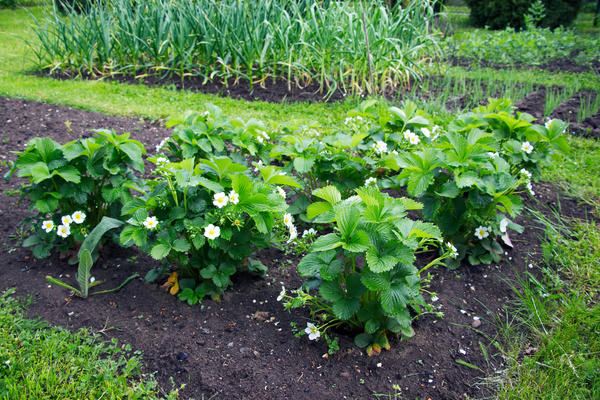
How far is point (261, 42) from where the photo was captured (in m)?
4.89

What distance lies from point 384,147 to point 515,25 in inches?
395

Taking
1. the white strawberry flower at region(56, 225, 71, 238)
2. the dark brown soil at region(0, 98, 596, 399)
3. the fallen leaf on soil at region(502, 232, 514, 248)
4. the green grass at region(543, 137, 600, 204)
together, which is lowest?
the dark brown soil at region(0, 98, 596, 399)

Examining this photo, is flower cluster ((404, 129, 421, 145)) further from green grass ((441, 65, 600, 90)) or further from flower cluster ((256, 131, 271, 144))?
green grass ((441, 65, 600, 90))

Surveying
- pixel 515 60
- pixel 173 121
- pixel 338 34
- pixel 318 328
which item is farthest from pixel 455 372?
pixel 515 60

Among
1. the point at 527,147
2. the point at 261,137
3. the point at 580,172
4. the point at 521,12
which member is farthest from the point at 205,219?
the point at 521,12

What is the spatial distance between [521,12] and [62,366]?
38.4 feet

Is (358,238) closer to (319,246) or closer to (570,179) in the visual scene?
(319,246)

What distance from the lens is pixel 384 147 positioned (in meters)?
2.47

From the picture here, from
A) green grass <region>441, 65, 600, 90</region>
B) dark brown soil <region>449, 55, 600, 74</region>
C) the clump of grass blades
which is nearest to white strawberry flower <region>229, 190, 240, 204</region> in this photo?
the clump of grass blades

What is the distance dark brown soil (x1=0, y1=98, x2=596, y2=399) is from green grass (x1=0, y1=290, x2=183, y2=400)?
7cm

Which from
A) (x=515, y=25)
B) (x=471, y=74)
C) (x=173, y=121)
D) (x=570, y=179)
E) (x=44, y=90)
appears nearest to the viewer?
(x=173, y=121)

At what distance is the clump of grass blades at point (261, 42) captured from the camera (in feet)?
15.4

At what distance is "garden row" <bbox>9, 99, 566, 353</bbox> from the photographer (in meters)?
1.64

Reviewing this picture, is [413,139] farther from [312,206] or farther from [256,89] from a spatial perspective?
[256,89]
